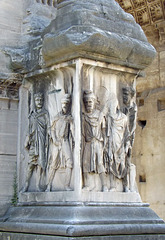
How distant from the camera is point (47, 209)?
8.88 meters

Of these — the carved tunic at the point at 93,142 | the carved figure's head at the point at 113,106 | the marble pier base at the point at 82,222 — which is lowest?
the marble pier base at the point at 82,222

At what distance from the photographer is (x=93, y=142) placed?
352 inches

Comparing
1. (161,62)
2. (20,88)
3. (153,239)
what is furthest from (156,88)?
(153,239)

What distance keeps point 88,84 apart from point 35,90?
116cm

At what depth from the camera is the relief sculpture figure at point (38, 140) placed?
369 inches

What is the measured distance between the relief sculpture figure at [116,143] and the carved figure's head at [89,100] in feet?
1.35

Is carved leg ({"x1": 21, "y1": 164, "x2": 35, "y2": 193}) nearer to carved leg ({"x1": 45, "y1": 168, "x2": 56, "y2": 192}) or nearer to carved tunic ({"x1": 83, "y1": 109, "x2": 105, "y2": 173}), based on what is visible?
carved leg ({"x1": 45, "y1": 168, "x2": 56, "y2": 192})

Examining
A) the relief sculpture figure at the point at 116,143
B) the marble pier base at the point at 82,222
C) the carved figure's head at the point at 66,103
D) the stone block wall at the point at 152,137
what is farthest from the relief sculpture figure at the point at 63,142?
the stone block wall at the point at 152,137

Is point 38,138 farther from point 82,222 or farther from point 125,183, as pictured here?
point 82,222

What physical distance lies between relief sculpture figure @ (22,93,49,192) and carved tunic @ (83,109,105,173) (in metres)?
0.72

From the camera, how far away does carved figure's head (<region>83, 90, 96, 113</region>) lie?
8.97 metres

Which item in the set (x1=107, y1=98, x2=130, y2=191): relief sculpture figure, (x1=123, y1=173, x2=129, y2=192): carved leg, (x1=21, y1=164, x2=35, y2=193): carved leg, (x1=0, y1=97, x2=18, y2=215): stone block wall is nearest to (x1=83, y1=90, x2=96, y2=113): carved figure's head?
(x1=107, y1=98, x2=130, y2=191): relief sculpture figure

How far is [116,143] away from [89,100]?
84cm

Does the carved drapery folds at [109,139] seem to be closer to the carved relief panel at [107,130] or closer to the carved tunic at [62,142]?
the carved relief panel at [107,130]
